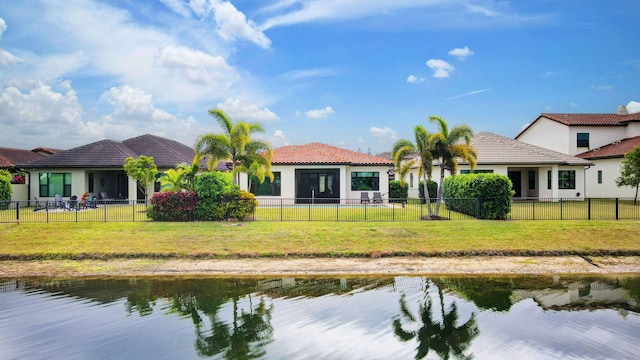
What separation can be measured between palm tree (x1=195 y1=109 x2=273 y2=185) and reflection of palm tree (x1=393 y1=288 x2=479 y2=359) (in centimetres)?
1380

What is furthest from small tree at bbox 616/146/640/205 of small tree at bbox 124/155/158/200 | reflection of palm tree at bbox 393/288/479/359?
small tree at bbox 124/155/158/200

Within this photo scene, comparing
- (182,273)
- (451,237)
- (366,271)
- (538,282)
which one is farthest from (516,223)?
(182,273)

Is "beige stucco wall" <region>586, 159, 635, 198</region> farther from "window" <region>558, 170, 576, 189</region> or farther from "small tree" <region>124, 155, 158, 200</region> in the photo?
"small tree" <region>124, 155, 158, 200</region>

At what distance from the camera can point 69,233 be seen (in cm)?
1708

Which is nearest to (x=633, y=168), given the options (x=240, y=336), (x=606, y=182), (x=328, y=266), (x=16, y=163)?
(x=606, y=182)

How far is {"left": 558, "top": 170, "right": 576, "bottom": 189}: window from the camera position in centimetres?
3206

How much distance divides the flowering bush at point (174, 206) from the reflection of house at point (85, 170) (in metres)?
11.9

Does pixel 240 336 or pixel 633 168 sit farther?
pixel 633 168

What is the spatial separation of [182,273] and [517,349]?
31.0 ft

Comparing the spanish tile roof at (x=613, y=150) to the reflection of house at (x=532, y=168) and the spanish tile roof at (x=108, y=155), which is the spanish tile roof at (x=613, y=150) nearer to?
the reflection of house at (x=532, y=168)

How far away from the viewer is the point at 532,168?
109ft

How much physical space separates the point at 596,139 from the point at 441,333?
38.7m

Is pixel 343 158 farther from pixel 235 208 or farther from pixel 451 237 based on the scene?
pixel 451 237

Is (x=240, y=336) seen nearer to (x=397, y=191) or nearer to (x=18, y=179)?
(x=397, y=191)
